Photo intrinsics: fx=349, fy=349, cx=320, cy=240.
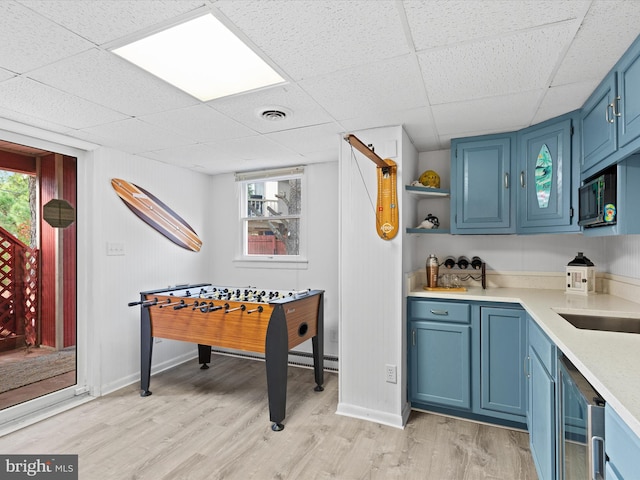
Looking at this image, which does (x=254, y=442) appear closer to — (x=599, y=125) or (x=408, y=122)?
(x=408, y=122)

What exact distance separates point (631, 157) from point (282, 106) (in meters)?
1.93

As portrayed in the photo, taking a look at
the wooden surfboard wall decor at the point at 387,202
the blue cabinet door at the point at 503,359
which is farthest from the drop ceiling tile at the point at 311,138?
the blue cabinet door at the point at 503,359

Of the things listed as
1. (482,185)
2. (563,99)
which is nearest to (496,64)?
(563,99)

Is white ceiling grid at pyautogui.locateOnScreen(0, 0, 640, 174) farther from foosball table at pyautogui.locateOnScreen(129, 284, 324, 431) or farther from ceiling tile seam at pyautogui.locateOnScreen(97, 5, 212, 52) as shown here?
foosball table at pyautogui.locateOnScreen(129, 284, 324, 431)

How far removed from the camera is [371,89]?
2000 mm

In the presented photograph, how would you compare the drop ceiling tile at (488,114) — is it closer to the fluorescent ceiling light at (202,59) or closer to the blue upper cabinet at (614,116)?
the blue upper cabinet at (614,116)

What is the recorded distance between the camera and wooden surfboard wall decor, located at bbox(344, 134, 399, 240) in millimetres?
2584

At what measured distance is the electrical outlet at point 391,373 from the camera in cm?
261

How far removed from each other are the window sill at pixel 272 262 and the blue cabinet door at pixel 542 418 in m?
2.35

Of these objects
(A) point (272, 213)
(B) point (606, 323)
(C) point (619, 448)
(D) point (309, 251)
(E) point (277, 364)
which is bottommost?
(E) point (277, 364)

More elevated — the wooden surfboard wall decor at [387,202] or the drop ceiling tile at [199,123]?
the drop ceiling tile at [199,123]

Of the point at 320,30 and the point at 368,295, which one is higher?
the point at 320,30

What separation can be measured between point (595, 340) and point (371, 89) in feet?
5.34

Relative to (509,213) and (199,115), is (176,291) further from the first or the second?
(509,213)
